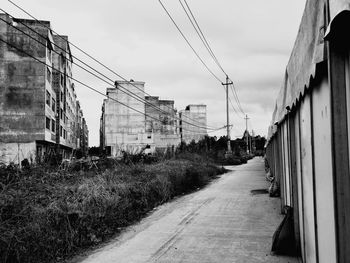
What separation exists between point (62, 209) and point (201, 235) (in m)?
3.13

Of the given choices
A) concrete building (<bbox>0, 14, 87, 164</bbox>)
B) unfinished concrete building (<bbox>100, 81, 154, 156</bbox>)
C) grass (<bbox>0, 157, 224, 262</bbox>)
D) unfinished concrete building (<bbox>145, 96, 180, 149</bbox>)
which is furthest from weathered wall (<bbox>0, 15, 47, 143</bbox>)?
unfinished concrete building (<bbox>145, 96, 180, 149</bbox>)

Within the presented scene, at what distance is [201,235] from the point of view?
24.8ft

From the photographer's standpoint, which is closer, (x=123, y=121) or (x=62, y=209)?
(x=62, y=209)

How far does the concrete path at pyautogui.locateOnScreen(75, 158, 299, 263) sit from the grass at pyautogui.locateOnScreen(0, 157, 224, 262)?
1.81 feet

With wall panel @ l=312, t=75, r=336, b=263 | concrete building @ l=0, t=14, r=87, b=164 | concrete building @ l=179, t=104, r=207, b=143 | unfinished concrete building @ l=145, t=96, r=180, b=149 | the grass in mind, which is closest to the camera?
wall panel @ l=312, t=75, r=336, b=263

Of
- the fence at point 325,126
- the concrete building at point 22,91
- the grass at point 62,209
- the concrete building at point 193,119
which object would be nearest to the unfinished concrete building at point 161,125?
the concrete building at point 193,119

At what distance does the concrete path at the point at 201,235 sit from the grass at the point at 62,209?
550 millimetres

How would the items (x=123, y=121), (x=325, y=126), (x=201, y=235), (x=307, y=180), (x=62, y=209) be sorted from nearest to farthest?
1. (x=325, y=126)
2. (x=307, y=180)
3. (x=201, y=235)
4. (x=62, y=209)
5. (x=123, y=121)

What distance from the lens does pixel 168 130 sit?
297 feet

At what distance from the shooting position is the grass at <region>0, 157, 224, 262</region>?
6012mm

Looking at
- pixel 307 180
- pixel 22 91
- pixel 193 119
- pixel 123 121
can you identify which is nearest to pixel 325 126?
pixel 307 180

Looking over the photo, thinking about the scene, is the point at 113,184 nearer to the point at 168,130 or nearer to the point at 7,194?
the point at 7,194

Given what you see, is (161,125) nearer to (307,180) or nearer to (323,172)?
(307,180)

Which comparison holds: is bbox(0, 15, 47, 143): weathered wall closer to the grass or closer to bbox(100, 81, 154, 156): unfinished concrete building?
the grass
